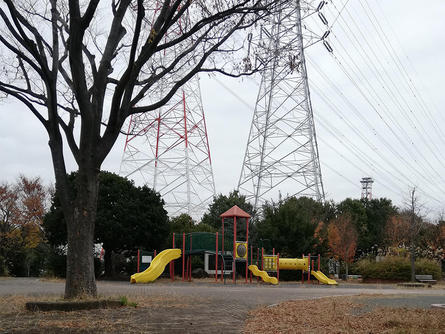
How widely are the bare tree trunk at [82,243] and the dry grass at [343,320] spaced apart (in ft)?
9.79

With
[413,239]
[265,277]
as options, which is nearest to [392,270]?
[413,239]

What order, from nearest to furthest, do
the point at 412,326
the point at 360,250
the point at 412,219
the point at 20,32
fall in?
1. the point at 412,326
2. the point at 20,32
3. the point at 412,219
4. the point at 360,250

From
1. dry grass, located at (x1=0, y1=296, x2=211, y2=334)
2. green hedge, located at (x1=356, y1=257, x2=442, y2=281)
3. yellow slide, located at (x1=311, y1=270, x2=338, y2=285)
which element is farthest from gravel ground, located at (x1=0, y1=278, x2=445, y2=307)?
green hedge, located at (x1=356, y1=257, x2=442, y2=281)

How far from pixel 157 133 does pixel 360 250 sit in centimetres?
2709

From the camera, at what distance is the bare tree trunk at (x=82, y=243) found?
358 inches

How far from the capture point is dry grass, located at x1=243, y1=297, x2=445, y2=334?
659cm

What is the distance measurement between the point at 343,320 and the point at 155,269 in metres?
15.7

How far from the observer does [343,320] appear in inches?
297

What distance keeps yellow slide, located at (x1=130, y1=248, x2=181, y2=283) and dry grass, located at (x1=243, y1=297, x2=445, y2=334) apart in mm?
13095

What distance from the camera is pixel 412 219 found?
31.9 metres

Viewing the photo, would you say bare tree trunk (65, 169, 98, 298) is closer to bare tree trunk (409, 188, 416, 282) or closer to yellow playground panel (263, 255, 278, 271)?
yellow playground panel (263, 255, 278, 271)

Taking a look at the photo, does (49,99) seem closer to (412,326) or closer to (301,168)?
(412,326)

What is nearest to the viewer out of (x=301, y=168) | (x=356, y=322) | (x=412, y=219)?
(x=356, y=322)

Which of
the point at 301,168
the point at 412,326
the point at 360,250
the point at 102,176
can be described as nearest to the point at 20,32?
the point at 412,326
